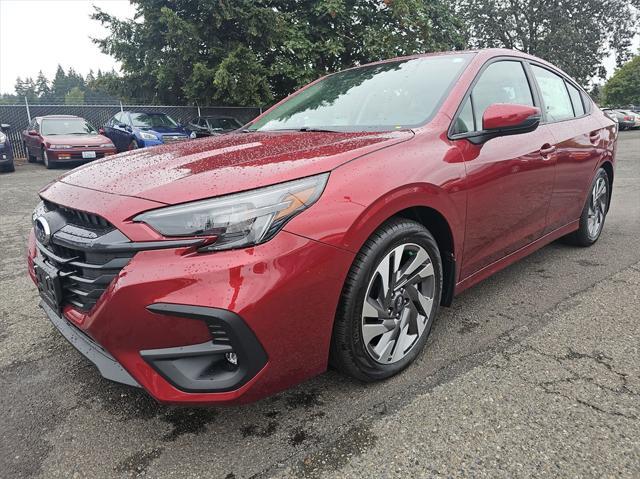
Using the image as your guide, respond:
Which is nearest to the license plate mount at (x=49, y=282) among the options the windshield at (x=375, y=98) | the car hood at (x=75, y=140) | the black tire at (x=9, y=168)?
the windshield at (x=375, y=98)

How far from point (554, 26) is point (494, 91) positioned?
1256 inches

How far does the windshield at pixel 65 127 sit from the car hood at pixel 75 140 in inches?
17.4

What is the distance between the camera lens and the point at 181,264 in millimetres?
1567

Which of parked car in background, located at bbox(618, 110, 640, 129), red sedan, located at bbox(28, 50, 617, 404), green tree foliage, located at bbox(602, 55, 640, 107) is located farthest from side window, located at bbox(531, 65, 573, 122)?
green tree foliage, located at bbox(602, 55, 640, 107)

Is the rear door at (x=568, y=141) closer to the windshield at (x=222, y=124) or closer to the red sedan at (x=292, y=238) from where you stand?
the red sedan at (x=292, y=238)

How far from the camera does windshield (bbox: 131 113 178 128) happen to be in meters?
13.1

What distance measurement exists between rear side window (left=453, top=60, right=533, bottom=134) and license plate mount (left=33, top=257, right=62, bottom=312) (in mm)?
1929

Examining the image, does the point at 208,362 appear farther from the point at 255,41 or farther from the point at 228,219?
the point at 255,41

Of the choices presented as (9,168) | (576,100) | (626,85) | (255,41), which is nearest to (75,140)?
(9,168)

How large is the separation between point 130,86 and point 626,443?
62.2 feet

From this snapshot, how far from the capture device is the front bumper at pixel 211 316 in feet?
5.08

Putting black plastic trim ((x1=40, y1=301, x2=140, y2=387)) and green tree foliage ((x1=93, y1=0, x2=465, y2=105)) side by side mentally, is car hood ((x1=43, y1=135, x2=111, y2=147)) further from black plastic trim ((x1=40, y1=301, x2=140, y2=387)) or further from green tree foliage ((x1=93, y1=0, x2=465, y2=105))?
black plastic trim ((x1=40, y1=301, x2=140, y2=387))

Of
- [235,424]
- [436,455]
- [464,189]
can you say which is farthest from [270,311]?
[464,189]

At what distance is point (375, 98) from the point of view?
8.95 feet
